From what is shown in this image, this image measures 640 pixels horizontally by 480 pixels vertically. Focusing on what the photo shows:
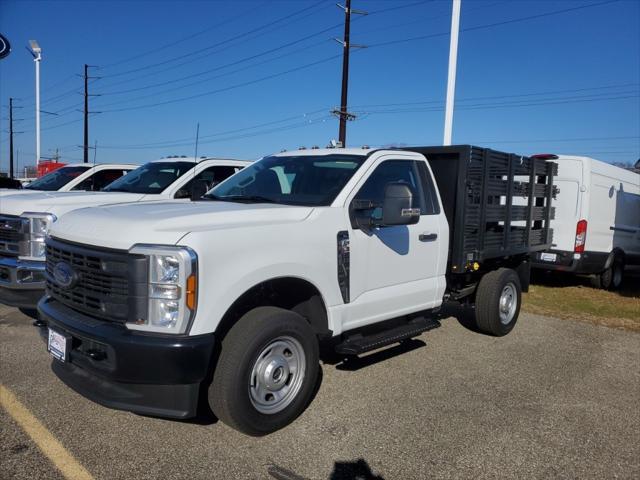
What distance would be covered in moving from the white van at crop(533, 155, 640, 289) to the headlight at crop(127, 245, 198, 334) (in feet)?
23.2

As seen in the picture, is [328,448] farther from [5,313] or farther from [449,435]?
[5,313]

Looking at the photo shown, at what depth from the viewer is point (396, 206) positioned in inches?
163

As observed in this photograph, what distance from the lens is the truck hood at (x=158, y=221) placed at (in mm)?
3260

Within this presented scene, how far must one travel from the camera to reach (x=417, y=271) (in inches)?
198

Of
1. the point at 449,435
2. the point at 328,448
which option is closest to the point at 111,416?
the point at 328,448

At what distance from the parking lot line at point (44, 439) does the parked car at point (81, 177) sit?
5976 millimetres

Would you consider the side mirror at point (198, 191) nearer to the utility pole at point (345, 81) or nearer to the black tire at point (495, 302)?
the black tire at point (495, 302)

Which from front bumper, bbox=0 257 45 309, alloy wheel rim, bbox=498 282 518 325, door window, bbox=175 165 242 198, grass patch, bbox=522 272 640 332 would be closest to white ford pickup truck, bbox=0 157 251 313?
front bumper, bbox=0 257 45 309

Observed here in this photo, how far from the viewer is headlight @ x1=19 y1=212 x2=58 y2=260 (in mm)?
5691

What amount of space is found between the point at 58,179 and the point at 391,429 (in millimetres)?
8431

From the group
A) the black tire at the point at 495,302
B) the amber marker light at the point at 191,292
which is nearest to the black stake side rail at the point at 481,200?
the black tire at the point at 495,302

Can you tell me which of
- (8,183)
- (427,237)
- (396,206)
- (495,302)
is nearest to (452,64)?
(495,302)

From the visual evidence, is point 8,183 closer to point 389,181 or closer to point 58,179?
point 58,179

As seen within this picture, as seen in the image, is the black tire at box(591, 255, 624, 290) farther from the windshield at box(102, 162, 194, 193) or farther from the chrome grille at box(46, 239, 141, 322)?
the chrome grille at box(46, 239, 141, 322)
